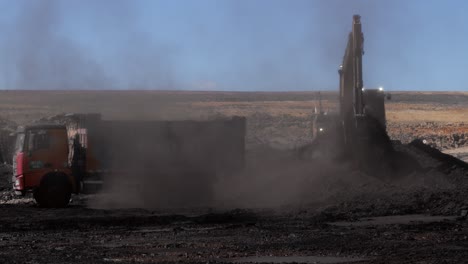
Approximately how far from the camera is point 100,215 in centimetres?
2400

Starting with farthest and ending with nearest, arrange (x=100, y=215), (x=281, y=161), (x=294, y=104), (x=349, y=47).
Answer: (x=294, y=104) < (x=281, y=161) < (x=349, y=47) < (x=100, y=215)

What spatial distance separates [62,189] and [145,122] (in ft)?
12.7

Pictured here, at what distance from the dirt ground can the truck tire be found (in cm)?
37

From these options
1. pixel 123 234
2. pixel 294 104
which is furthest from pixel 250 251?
pixel 294 104

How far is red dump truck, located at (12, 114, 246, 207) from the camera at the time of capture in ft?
87.5

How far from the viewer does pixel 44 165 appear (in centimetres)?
2653

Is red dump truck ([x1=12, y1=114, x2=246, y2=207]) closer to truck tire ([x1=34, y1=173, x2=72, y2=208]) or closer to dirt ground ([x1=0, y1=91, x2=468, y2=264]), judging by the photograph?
truck tire ([x1=34, y1=173, x2=72, y2=208])

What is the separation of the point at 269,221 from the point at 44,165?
329 inches

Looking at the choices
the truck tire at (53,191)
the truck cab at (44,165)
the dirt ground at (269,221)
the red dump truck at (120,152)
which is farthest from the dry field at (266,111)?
the truck tire at (53,191)

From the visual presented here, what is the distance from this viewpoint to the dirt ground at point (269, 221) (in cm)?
1553

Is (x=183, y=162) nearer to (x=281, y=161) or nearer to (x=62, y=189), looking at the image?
(x=62, y=189)

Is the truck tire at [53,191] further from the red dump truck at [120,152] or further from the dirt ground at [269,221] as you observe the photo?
the dirt ground at [269,221]

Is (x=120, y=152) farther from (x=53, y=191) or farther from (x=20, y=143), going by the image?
(x=20, y=143)

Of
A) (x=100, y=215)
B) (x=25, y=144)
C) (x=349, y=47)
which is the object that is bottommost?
(x=100, y=215)
